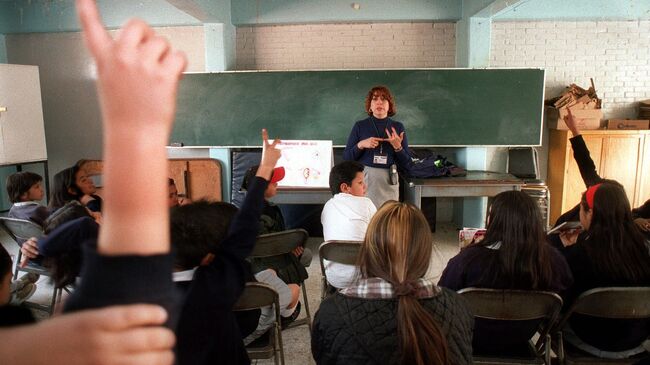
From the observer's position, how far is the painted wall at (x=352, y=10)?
5.11 m

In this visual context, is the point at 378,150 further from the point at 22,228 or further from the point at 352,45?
the point at 22,228

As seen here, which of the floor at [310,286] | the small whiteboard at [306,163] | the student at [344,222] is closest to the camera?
the student at [344,222]

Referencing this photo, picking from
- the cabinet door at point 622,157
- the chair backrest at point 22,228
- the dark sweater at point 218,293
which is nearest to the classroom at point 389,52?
the cabinet door at point 622,157

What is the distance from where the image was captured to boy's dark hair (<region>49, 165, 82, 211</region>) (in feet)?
9.50

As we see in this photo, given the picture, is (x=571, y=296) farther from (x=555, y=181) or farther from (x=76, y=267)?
(x=555, y=181)

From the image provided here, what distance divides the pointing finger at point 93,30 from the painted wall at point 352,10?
521cm

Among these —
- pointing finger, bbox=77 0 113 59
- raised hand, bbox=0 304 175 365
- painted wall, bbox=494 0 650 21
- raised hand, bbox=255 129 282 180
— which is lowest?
raised hand, bbox=0 304 175 365

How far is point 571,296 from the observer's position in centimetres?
187

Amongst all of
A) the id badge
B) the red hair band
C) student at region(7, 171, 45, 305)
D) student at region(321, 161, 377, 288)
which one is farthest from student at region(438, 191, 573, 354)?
student at region(7, 171, 45, 305)

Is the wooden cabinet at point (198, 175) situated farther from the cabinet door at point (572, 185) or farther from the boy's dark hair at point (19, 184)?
the cabinet door at point (572, 185)

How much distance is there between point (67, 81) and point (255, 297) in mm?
5219

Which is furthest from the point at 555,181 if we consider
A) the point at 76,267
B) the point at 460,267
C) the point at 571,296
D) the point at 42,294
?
the point at 42,294

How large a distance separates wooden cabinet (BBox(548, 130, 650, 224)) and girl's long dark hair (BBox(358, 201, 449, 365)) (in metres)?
4.32

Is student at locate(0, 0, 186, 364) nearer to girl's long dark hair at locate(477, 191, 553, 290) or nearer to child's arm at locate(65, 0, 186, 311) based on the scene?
child's arm at locate(65, 0, 186, 311)
